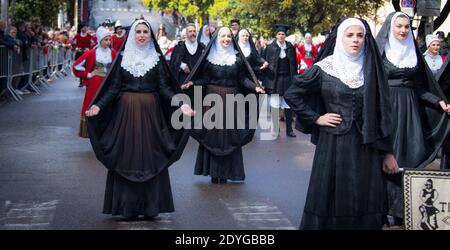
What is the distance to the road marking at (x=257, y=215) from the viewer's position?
8766 millimetres

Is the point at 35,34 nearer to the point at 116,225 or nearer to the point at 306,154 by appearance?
the point at 306,154

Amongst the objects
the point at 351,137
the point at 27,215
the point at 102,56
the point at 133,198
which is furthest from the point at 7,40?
the point at 351,137

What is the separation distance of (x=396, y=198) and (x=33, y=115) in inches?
505

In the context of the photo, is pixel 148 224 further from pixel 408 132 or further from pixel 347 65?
pixel 347 65

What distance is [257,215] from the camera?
9367mm

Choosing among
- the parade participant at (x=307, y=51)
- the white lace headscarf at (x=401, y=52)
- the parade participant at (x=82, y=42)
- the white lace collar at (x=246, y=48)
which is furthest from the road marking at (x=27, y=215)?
the parade participant at (x=82, y=42)

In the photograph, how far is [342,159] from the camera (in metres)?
7.11

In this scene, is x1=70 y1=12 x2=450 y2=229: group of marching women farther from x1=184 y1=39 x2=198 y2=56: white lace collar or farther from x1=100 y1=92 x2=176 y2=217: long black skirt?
x1=184 y1=39 x2=198 y2=56: white lace collar

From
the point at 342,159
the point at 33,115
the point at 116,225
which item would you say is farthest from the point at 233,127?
the point at 33,115

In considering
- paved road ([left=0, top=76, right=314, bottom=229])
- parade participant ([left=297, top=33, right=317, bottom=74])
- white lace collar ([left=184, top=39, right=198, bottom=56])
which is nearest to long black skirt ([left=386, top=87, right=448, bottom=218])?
paved road ([left=0, top=76, right=314, bottom=229])

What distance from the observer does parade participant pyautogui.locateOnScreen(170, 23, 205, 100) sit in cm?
1658

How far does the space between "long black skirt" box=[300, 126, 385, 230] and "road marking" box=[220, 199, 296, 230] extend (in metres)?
1.55
